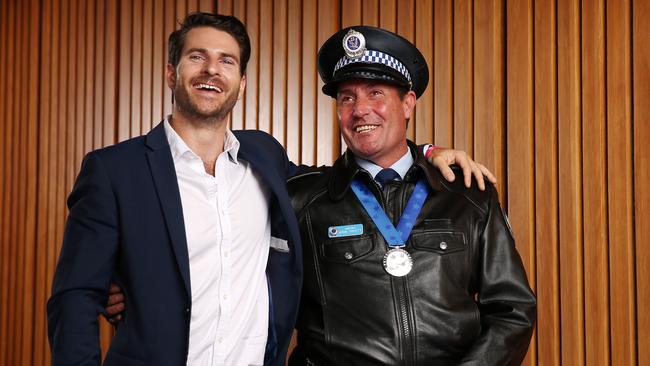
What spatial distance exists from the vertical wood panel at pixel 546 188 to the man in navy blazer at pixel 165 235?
148 cm

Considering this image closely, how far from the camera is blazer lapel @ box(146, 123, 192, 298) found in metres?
1.94

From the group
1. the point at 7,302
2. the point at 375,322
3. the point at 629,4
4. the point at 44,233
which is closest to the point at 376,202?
the point at 375,322

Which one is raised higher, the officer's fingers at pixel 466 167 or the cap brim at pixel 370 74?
the cap brim at pixel 370 74

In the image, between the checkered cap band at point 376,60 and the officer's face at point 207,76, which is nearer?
the officer's face at point 207,76

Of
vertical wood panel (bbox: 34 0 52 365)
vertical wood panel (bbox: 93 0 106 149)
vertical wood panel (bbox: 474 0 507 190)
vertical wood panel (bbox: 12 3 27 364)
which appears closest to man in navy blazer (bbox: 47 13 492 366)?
vertical wood panel (bbox: 474 0 507 190)

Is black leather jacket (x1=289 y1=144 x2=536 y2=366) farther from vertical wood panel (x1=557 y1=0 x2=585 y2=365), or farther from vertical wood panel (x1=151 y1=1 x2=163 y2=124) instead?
vertical wood panel (x1=151 y1=1 x2=163 y2=124)

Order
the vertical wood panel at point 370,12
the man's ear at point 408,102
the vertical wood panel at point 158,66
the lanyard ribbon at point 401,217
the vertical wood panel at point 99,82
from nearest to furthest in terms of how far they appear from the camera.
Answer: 1. the lanyard ribbon at point 401,217
2. the man's ear at point 408,102
3. the vertical wood panel at point 370,12
4. the vertical wood panel at point 158,66
5. the vertical wood panel at point 99,82

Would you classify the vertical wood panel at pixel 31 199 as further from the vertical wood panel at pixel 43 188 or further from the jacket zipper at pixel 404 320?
the jacket zipper at pixel 404 320

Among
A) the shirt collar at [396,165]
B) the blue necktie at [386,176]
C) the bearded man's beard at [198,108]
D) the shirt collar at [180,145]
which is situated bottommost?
the blue necktie at [386,176]

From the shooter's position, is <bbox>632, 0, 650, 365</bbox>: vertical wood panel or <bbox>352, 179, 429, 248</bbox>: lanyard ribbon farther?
<bbox>632, 0, 650, 365</bbox>: vertical wood panel

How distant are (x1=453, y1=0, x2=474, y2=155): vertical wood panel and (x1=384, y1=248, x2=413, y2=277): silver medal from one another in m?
1.25

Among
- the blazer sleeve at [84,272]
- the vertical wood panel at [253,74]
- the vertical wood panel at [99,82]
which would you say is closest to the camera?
the blazer sleeve at [84,272]

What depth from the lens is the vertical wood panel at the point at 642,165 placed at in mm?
2990

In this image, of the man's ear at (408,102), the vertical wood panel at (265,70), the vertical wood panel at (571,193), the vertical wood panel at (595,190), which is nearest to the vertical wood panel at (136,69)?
the vertical wood panel at (265,70)
